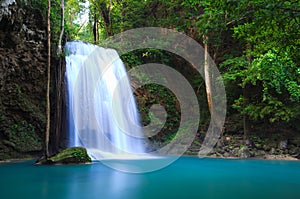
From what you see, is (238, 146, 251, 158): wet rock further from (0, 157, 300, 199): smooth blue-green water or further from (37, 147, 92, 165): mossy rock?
(37, 147, 92, 165): mossy rock

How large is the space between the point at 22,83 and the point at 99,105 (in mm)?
3441

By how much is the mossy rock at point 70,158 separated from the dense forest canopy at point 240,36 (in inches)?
191

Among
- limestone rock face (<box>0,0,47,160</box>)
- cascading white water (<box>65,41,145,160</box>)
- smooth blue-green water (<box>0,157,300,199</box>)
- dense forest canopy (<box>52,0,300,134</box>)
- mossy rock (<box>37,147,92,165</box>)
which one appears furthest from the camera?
cascading white water (<box>65,41,145,160</box>)

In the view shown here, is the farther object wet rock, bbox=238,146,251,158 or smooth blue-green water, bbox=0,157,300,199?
wet rock, bbox=238,146,251,158

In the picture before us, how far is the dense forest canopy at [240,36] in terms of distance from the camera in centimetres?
319

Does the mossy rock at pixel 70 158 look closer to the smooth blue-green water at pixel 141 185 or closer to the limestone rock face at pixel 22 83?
the smooth blue-green water at pixel 141 185

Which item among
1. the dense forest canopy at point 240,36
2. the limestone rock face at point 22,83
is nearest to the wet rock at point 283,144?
the dense forest canopy at point 240,36

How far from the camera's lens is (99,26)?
2130cm

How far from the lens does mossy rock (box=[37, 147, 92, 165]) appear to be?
26.0 ft

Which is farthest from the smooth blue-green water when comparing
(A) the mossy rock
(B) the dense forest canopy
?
(B) the dense forest canopy

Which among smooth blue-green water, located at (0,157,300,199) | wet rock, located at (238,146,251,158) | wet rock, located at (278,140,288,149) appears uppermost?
wet rock, located at (278,140,288,149)

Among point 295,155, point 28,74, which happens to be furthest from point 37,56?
point 295,155

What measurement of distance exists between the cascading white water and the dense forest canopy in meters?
1.45

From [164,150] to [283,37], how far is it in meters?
10.2
